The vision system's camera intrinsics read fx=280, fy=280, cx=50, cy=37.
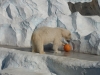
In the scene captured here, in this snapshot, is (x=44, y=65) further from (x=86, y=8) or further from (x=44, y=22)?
(x=86, y=8)

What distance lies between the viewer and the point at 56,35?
805 cm

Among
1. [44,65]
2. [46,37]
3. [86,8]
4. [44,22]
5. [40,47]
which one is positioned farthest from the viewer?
[86,8]

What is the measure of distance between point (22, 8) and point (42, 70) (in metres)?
6.21

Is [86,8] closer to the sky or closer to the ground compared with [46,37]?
closer to the sky

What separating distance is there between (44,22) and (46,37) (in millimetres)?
2477

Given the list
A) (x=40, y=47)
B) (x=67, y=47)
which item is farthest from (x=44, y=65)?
(x=67, y=47)

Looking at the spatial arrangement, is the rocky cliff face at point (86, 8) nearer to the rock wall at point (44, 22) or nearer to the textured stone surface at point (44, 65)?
the rock wall at point (44, 22)

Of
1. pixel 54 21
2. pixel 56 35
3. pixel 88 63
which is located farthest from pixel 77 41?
pixel 88 63

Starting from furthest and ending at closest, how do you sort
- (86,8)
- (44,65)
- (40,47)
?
(86,8)
(40,47)
(44,65)

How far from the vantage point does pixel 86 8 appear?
1477 cm

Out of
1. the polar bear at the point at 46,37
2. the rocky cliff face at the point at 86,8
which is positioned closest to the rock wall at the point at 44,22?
the rocky cliff face at the point at 86,8

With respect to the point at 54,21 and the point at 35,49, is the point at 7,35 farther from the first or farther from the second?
the point at 35,49

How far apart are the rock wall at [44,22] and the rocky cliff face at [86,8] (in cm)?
5

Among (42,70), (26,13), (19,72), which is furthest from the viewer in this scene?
(26,13)
